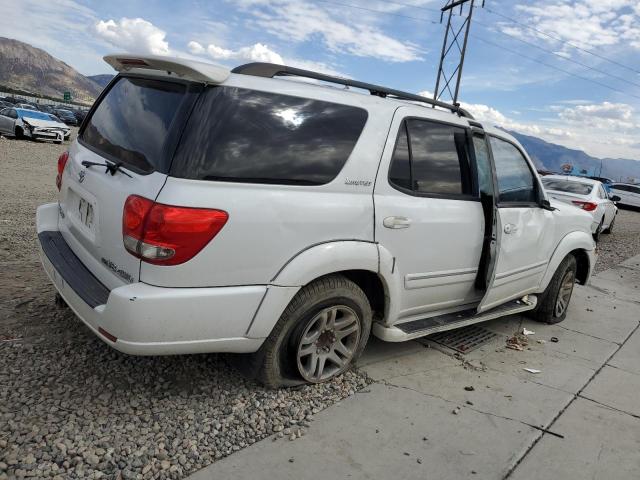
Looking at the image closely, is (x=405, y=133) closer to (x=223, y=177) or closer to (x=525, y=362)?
(x=223, y=177)

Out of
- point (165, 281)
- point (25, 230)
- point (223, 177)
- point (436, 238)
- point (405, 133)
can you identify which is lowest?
point (25, 230)

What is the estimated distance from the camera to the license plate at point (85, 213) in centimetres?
286

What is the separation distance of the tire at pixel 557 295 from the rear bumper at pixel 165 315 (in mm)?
3522

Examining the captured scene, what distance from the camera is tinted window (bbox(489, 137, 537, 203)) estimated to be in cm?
411

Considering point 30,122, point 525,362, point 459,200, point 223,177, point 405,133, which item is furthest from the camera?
point 30,122

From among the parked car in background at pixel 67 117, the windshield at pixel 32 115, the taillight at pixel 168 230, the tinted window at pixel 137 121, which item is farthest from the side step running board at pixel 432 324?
the parked car in background at pixel 67 117

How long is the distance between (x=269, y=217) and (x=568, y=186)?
10941 mm

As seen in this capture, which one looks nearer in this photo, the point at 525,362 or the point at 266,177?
the point at 266,177

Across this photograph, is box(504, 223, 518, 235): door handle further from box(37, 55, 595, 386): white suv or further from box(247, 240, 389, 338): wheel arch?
box(247, 240, 389, 338): wheel arch

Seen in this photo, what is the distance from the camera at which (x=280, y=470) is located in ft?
8.00

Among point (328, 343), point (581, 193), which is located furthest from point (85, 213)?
point (581, 193)

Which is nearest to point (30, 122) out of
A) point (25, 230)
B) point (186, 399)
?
point (25, 230)

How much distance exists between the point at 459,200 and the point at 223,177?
74.5 inches

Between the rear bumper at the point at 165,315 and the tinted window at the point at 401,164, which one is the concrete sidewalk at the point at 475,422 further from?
the tinted window at the point at 401,164
